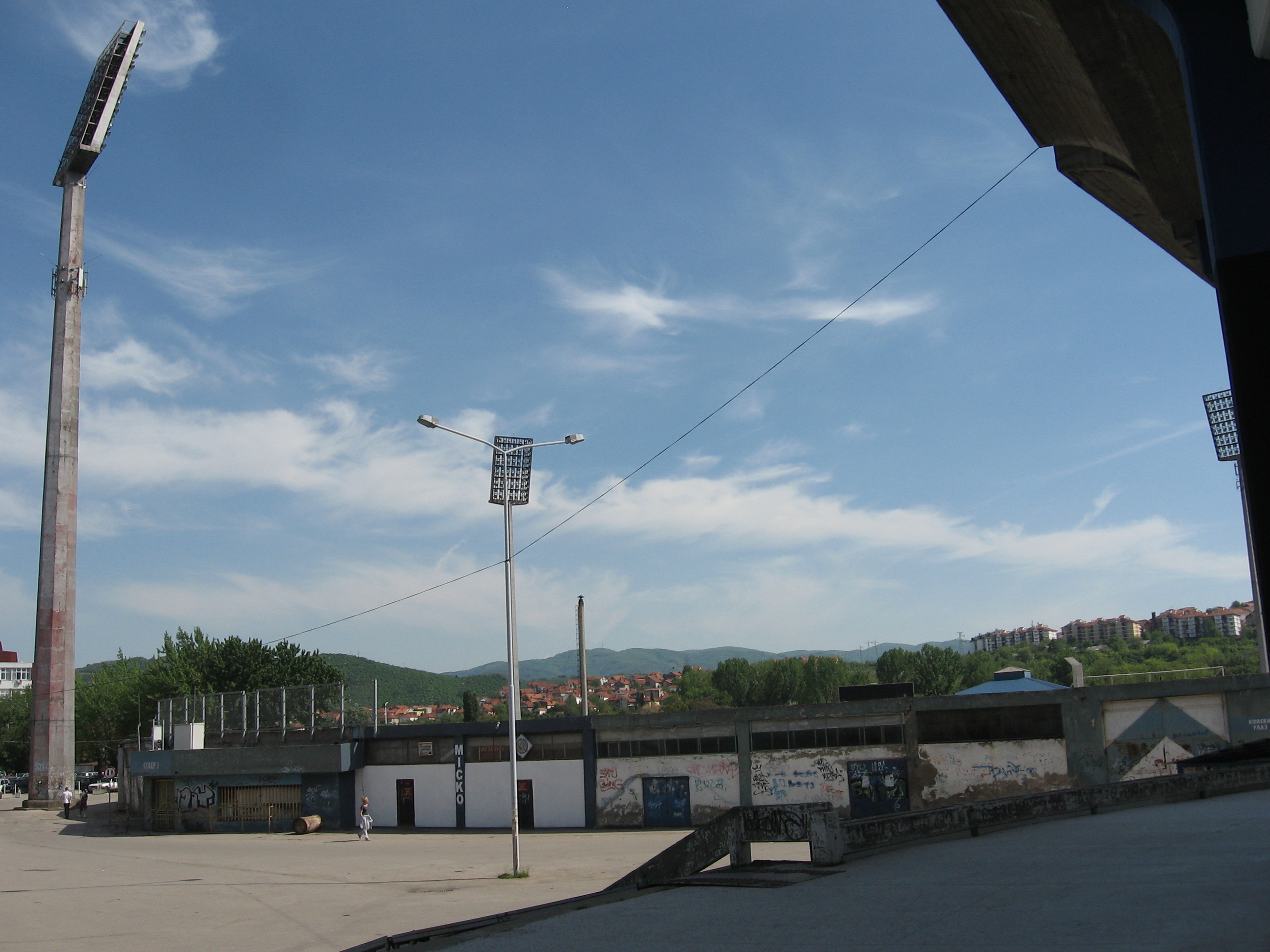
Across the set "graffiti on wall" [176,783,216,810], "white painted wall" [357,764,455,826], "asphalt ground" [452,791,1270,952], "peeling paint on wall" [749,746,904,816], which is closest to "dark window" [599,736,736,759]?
"peeling paint on wall" [749,746,904,816]

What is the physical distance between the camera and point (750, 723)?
112ft

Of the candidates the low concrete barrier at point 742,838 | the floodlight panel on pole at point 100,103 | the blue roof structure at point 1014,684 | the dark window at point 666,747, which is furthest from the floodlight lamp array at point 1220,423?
the floodlight panel on pole at point 100,103

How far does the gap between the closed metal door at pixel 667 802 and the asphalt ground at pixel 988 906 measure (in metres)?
26.2

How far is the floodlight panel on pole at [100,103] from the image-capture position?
63344 mm

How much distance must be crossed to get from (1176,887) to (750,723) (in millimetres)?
28282

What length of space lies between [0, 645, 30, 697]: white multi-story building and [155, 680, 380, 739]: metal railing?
14276 cm

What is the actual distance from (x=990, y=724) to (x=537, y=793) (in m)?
16.8

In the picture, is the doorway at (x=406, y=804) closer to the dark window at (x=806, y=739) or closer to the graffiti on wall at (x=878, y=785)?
the dark window at (x=806, y=739)

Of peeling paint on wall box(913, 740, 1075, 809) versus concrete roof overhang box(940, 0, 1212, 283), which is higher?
concrete roof overhang box(940, 0, 1212, 283)

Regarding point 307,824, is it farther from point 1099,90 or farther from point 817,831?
point 1099,90

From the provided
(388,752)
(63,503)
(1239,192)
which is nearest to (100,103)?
(63,503)

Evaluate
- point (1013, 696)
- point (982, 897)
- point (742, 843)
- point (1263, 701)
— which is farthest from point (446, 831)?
point (982, 897)

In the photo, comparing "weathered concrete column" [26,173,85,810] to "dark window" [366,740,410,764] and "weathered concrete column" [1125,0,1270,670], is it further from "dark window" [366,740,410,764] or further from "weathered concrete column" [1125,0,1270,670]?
"weathered concrete column" [1125,0,1270,670]

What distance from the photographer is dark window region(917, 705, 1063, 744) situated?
30.0m
